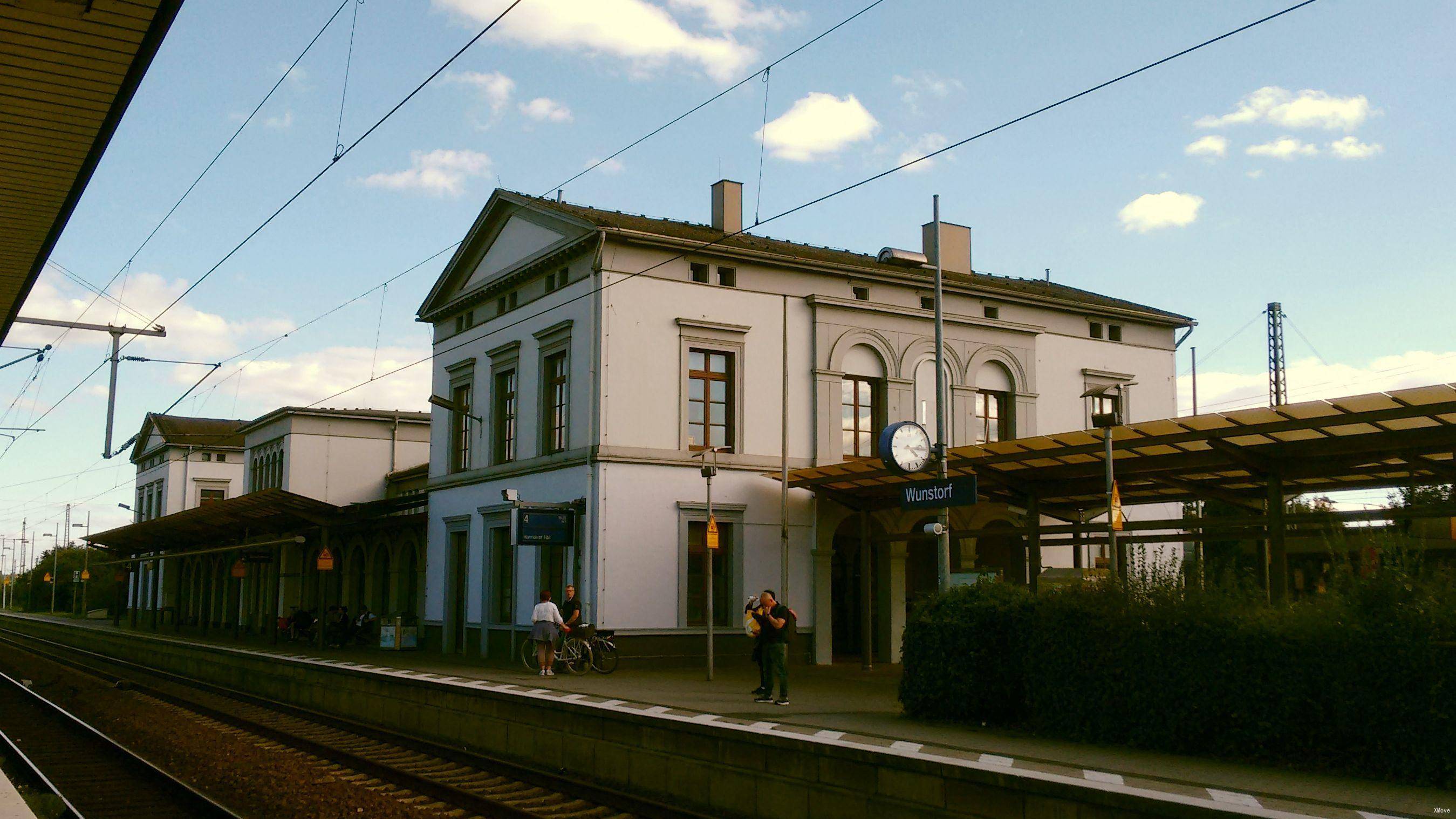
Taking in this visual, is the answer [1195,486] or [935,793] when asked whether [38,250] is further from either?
[1195,486]

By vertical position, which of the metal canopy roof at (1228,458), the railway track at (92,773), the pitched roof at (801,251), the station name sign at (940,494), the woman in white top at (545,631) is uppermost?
the pitched roof at (801,251)

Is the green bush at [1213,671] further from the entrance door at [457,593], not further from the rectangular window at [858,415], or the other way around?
the entrance door at [457,593]

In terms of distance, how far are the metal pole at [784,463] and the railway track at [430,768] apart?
31.1 feet

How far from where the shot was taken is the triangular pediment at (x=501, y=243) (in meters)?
27.9

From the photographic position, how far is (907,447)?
2141 centimetres

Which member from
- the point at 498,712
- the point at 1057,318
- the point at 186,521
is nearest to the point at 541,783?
the point at 498,712

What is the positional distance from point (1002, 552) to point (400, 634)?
15.2 meters

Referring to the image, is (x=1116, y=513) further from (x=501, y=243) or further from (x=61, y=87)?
(x=501, y=243)

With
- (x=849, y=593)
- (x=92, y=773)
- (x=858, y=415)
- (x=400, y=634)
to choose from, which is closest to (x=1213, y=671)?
(x=92, y=773)

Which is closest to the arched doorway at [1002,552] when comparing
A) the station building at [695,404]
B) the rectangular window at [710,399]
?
the station building at [695,404]

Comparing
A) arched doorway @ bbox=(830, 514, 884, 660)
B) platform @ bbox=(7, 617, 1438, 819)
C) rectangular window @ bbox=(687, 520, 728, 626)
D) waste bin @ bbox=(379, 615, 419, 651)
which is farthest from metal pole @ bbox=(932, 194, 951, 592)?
waste bin @ bbox=(379, 615, 419, 651)

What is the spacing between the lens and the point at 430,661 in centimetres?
2688

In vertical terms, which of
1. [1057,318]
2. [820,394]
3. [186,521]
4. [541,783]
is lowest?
[541,783]

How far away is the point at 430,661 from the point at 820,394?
405 inches
